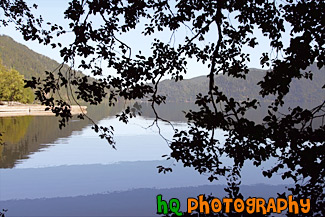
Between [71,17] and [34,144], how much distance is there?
124 ft

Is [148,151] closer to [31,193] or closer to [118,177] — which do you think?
[118,177]

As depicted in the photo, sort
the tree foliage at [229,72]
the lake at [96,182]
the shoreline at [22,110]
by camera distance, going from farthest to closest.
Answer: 1. the shoreline at [22,110]
2. the lake at [96,182]
3. the tree foliage at [229,72]

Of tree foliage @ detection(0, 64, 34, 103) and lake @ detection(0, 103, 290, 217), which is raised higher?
tree foliage @ detection(0, 64, 34, 103)

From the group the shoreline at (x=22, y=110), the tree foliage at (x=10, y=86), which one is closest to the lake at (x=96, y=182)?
the shoreline at (x=22, y=110)

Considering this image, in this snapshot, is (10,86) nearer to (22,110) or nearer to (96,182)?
(22,110)

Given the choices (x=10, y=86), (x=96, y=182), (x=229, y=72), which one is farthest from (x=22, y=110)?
(x=229, y=72)

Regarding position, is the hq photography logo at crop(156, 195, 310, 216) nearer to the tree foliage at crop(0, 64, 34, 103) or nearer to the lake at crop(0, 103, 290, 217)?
the lake at crop(0, 103, 290, 217)

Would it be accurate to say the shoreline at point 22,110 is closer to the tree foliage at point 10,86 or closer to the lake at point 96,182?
the tree foliage at point 10,86

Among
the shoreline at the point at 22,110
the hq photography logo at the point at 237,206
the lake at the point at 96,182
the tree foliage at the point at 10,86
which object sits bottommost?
the lake at the point at 96,182

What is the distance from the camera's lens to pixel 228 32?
6543mm

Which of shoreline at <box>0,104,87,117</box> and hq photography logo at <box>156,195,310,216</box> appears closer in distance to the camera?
hq photography logo at <box>156,195,310,216</box>

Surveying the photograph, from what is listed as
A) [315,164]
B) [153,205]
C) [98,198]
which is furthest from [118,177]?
[315,164]

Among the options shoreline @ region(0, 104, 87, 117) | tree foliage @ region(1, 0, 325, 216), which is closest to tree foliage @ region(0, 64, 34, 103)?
shoreline @ region(0, 104, 87, 117)

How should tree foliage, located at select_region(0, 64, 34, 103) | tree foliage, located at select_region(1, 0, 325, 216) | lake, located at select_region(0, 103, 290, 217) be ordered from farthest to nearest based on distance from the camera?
tree foliage, located at select_region(0, 64, 34, 103) < lake, located at select_region(0, 103, 290, 217) < tree foliage, located at select_region(1, 0, 325, 216)
